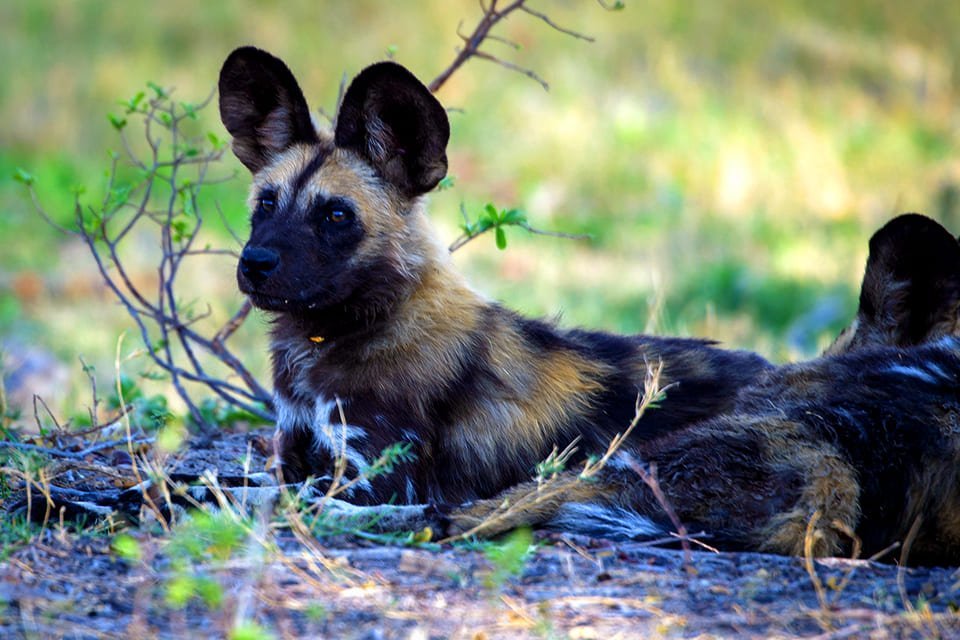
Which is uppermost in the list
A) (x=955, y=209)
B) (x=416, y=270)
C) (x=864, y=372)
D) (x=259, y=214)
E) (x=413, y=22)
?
(x=413, y=22)

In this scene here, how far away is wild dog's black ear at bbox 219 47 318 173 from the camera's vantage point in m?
4.55

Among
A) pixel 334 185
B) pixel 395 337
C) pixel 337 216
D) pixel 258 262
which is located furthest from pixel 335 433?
pixel 334 185

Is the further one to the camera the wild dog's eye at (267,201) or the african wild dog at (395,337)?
the wild dog's eye at (267,201)

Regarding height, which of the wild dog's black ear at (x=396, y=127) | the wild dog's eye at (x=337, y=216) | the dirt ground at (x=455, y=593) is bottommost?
the dirt ground at (x=455, y=593)

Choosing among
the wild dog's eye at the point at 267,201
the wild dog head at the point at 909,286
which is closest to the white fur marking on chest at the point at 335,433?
the wild dog's eye at the point at 267,201

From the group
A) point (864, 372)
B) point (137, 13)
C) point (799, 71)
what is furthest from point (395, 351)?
point (137, 13)

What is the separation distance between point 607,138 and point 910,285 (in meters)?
9.95

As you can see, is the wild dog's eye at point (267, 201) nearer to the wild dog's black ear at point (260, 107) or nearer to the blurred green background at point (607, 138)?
the wild dog's black ear at point (260, 107)

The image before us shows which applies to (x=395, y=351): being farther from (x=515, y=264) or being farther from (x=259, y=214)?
(x=515, y=264)

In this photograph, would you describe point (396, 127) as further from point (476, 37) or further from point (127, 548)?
point (127, 548)

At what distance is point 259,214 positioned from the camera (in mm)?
4555

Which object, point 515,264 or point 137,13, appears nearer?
point 515,264

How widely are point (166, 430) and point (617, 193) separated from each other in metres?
10.1

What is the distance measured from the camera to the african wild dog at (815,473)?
332 centimetres
